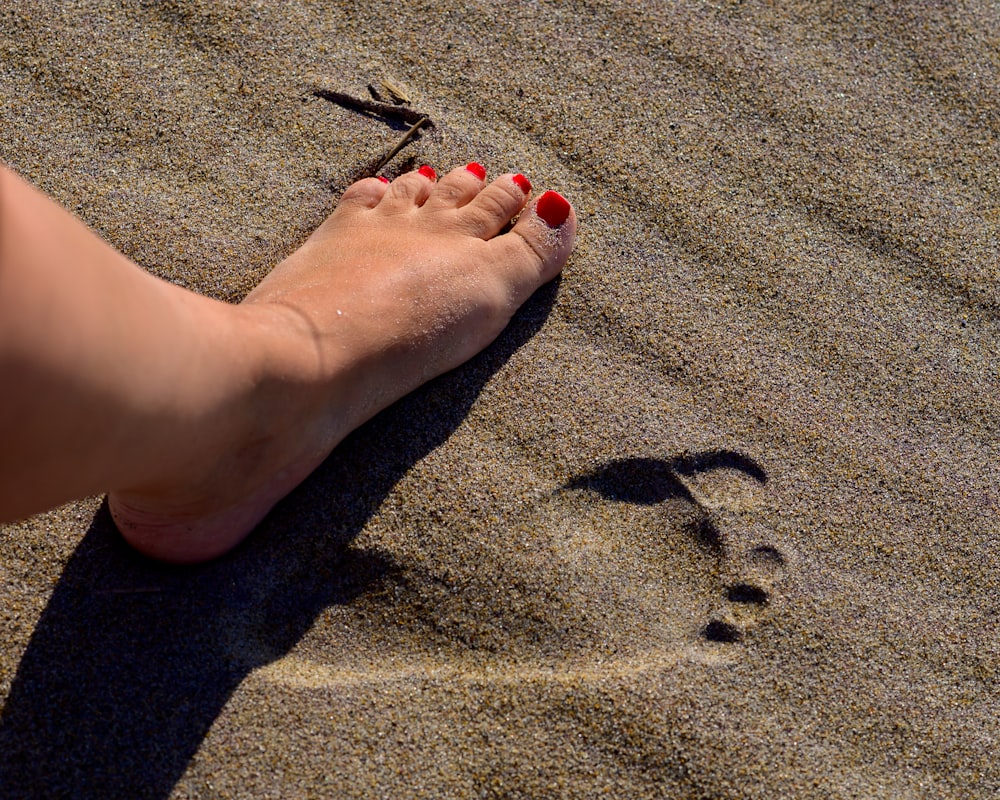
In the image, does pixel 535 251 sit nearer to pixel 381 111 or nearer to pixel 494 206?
pixel 494 206

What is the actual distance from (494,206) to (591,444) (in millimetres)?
520

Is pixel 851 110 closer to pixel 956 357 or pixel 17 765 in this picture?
pixel 956 357

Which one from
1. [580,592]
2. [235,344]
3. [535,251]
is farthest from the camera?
[535,251]

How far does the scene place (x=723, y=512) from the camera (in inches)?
58.2

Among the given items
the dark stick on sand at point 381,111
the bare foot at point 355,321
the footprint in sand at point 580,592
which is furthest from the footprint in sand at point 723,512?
the dark stick on sand at point 381,111

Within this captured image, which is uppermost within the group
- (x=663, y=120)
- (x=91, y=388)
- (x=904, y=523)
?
(x=663, y=120)

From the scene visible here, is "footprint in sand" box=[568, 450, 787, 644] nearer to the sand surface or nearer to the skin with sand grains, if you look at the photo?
the sand surface

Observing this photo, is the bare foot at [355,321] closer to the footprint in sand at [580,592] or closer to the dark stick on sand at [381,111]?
the dark stick on sand at [381,111]

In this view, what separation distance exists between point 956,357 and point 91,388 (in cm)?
147

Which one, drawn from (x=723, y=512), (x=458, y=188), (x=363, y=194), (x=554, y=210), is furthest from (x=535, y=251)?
(x=723, y=512)

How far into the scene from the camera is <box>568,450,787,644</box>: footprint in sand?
4.70 feet

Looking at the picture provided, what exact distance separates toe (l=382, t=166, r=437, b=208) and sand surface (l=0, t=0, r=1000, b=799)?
0.04 m

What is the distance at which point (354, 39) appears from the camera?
68.4 inches

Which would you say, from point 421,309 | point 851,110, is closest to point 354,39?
point 421,309
